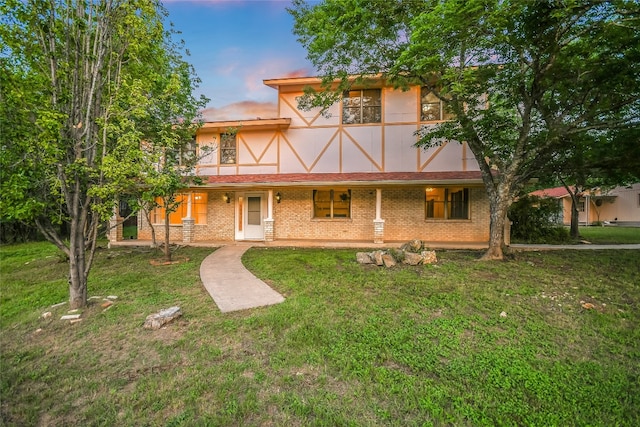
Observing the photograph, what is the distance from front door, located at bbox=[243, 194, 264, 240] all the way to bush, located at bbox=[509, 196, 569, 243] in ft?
35.9

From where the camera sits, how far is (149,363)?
10.1ft

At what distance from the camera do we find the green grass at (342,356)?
7.72 ft

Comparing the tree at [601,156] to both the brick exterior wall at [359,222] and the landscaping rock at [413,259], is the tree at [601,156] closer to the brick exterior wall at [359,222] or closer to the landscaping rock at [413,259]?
the brick exterior wall at [359,222]

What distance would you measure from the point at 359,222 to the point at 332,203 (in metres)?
A: 1.42

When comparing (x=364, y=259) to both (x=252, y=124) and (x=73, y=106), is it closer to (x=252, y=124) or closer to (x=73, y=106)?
(x=73, y=106)

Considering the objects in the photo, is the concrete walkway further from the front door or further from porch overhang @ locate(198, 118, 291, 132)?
porch overhang @ locate(198, 118, 291, 132)

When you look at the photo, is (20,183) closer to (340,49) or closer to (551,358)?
(551,358)

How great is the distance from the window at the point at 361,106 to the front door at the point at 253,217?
5176 millimetres

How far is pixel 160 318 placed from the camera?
3949 mm

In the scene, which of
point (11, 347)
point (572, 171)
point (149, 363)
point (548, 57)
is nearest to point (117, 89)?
point (11, 347)

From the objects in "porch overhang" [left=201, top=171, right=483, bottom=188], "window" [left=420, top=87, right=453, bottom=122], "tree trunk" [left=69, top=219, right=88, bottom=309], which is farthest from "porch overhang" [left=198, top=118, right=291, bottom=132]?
"tree trunk" [left=69, top=219, right=88, bottom=309]

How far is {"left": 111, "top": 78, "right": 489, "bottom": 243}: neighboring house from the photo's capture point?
10959 mm

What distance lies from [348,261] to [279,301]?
3.32 m

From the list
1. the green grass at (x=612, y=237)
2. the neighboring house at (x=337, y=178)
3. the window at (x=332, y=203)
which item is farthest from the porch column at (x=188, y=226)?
the green grass at (x=612, y=237)
